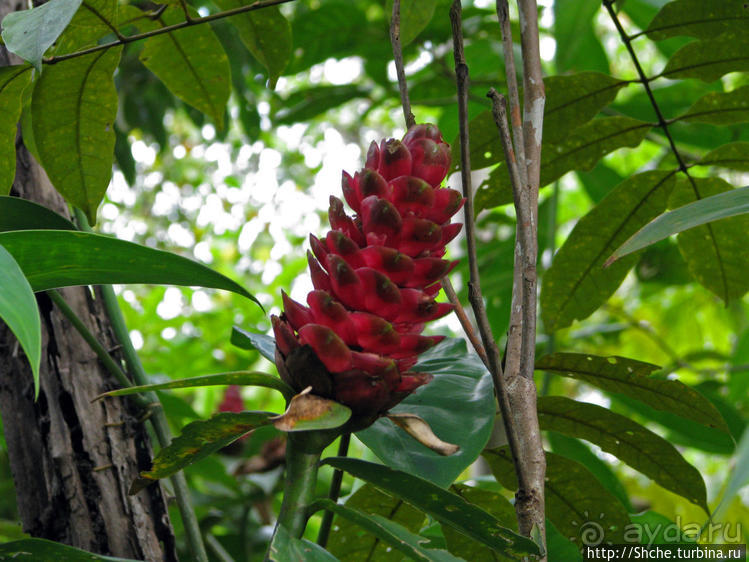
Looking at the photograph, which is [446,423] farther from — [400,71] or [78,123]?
[78,123]

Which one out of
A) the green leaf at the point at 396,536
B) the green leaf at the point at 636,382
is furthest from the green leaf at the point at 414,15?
the green leaf at the point at 396,536

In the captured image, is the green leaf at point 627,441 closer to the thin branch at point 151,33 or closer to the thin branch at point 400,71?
the thin branch at point 400,71

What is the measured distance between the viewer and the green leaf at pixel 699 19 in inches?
25.2

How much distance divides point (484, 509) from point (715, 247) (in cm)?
36

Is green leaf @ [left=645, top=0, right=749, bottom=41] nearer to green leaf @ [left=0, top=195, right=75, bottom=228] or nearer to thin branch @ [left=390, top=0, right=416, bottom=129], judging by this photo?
thin branch @ [left=390, top=0, right=416, bottom=129]

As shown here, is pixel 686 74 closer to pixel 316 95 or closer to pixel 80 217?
pixel 80 217

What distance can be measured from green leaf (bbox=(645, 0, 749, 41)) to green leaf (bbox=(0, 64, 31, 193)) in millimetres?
538

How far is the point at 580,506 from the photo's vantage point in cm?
58

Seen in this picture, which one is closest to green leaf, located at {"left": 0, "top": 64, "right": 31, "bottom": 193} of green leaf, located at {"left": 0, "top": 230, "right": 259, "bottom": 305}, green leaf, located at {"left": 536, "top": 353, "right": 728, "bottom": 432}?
green leaf, located at {"left": 0, "top": 230, "right": 259, "bottom": 305}

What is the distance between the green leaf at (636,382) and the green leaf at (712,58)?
0.28 meters

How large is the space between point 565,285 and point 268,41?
359 millimetres

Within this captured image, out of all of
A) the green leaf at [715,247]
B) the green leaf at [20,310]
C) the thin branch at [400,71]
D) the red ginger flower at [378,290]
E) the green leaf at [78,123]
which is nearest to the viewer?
the green leaf at [20,310]

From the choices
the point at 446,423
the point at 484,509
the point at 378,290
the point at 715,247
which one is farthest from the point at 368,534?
the point at 715,247

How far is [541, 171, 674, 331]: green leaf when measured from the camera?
705 mm
